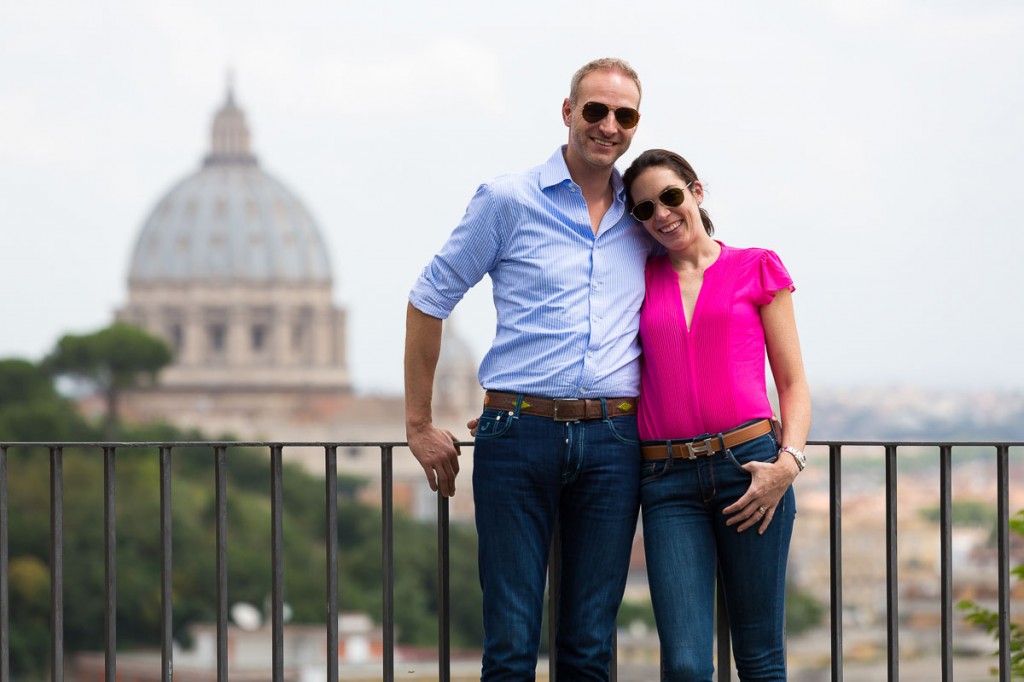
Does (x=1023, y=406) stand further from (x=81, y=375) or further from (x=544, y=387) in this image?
(x=544, y=387)

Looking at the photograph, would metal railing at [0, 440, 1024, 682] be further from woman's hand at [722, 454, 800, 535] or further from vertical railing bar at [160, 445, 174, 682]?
woman's hand at [722, 454, 800, 535]

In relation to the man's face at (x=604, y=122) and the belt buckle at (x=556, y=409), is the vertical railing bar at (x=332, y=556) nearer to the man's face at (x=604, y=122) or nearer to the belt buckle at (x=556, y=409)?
the belt buckle at (x=556, y=409)

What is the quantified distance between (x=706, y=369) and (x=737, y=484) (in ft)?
0.70

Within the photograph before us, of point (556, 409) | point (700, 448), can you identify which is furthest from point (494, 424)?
point (700, 448)

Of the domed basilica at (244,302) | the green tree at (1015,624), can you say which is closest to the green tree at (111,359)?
the domed basilica at (244,302)

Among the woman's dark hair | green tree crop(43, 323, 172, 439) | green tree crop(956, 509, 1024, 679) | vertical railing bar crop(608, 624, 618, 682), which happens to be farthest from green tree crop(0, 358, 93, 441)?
the woman's dark hair

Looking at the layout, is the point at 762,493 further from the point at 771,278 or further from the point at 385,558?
the point at 385,558

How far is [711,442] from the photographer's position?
3.07 metres

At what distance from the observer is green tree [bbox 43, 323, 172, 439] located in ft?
256

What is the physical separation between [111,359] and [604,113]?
80886 mm

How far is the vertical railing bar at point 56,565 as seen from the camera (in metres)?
3.71

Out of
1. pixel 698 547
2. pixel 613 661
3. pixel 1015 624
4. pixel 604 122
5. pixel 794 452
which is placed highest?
pixel 604 122

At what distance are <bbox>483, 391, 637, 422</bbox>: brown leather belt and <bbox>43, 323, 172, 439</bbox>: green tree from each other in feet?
239

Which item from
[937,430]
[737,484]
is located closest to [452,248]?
[737,484]
